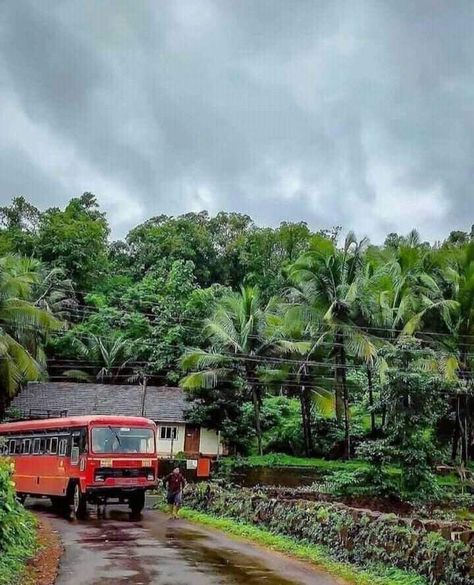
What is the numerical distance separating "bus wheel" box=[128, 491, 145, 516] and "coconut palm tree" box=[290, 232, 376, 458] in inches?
566

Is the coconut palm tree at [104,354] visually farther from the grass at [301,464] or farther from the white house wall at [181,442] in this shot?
the grass at [301,464]

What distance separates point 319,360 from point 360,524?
73.1 ft

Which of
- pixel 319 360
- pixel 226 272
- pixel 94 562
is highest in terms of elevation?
pixel 226 272

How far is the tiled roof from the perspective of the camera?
1427 inches

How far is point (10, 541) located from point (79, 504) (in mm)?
8170

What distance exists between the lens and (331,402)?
3272 cm

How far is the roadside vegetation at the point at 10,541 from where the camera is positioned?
909cm

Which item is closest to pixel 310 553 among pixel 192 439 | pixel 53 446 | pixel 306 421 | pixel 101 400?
pixel 53 446

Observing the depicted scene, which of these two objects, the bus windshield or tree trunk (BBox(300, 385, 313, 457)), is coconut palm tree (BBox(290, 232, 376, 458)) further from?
the bus windshield

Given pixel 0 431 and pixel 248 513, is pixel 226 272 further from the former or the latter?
pixel 248 513

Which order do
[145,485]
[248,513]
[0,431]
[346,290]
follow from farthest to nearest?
[346,290], [0,431], [145,485], [248,513]

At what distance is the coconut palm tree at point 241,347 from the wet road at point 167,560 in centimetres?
1559

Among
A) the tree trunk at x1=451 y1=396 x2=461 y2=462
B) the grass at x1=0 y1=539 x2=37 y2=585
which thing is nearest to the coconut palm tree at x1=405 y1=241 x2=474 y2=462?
the tree trunk at x1=451 y1=396 x2=461 y2=462

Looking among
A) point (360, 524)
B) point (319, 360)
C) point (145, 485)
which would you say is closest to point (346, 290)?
point (319, 360)
